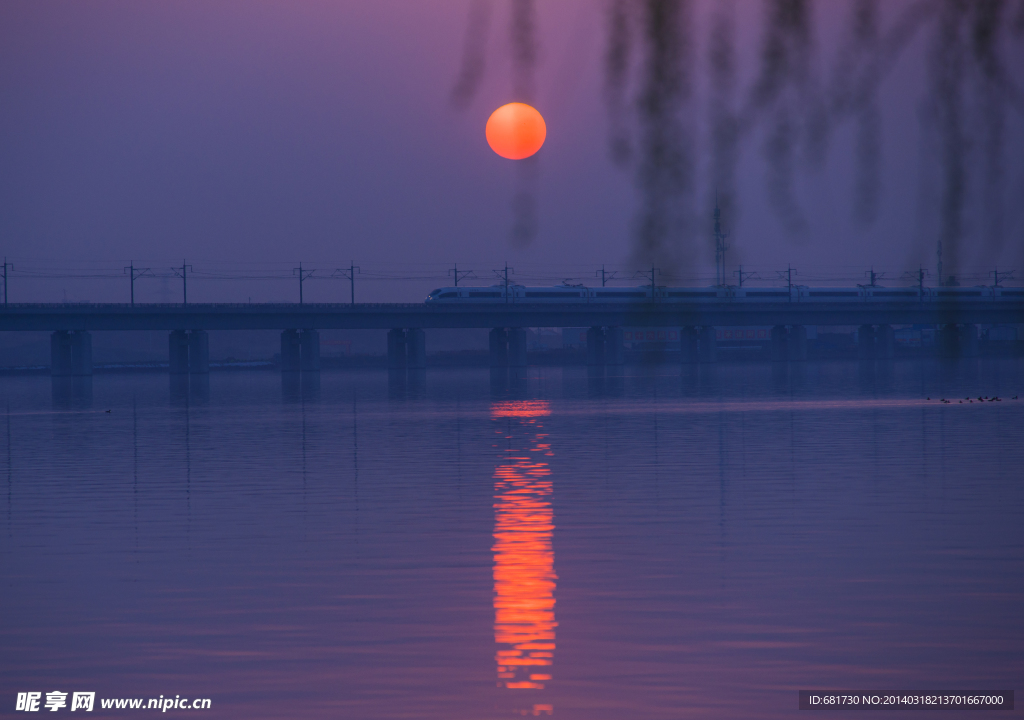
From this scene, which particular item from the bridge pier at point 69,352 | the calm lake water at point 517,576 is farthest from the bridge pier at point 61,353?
the calm lake water at point 517,576

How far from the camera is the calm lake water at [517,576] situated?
14.4m

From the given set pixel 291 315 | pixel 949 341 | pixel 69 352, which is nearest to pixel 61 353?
pixel 69 352

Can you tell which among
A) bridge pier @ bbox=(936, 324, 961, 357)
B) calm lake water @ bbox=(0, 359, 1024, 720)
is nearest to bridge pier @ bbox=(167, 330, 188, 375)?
calm lake water @ bbox=(0, 359, 1024, 720)

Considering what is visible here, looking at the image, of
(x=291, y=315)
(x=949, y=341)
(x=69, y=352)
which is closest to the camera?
(x=949, y=341)

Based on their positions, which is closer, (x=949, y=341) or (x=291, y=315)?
(x=949, y=341)

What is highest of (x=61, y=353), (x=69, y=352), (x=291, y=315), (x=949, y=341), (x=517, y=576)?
(x=291, y=315)

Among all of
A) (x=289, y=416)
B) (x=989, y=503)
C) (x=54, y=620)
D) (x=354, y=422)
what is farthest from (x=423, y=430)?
(x=54, y=620)

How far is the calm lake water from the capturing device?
47.2ft

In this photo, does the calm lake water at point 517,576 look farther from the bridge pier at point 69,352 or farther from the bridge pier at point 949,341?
the bridge pier at point 69,352

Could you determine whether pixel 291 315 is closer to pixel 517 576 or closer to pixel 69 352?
pixel 69 352

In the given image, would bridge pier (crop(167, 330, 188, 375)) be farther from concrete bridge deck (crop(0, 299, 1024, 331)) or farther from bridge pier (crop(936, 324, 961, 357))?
bridge pier (crop(936, 324, 961, 357))

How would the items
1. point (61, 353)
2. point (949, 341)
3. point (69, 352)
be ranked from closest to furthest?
1. point (949, 341)
2. point (61, 353)
3. point (69, 352)

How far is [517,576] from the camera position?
69.1 feet

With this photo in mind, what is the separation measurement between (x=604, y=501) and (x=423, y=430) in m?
31.3
